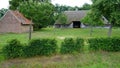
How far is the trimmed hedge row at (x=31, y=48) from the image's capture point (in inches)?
626

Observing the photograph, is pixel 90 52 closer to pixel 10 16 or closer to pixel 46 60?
pixel 46 60

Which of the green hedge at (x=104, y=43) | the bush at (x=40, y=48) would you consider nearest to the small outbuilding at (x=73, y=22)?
the green hedge at (x=104, y=43)

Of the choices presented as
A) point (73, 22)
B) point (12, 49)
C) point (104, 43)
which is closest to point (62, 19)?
point (73, 22)

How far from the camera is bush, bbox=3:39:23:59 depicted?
15859mm

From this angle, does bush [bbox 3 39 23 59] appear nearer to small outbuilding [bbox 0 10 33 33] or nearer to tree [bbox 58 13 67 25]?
small outbuilding [bbox 0 10 33 33]

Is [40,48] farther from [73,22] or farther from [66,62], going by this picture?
[73,22]

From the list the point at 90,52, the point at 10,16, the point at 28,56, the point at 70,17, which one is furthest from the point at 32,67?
the point at 70,17

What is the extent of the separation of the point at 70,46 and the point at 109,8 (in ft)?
35.9

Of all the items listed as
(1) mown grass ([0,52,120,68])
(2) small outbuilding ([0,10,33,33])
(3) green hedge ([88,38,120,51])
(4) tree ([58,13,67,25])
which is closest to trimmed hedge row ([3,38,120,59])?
(3) green hedge ([88,38,120,51])

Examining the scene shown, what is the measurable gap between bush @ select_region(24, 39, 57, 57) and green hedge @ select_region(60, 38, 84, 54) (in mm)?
710

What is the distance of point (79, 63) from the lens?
14211mm

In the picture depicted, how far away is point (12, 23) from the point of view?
49469 millimetres

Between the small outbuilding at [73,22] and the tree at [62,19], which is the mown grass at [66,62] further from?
the small outbuilding at [73,22]

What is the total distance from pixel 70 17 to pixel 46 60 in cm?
5046
